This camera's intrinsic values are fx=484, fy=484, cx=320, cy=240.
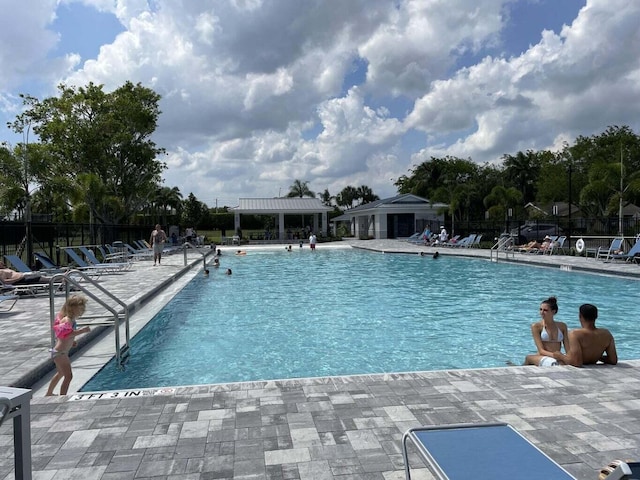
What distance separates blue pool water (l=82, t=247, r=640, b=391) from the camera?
6.78 meters

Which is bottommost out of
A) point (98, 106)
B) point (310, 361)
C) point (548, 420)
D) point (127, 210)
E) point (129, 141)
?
point (310, 361)

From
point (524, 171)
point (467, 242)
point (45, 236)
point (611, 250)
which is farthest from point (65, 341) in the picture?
point (524, 171)

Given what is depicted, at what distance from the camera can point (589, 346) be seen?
503 centimetres

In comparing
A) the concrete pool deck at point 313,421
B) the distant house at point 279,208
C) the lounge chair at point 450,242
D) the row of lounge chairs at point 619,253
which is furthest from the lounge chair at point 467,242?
the concrete pool deck at point 313,421

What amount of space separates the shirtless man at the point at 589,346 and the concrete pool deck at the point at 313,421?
17 centimetres

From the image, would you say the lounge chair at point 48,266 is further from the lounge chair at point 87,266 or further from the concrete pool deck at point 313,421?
the concrete pool deck at point 313,421

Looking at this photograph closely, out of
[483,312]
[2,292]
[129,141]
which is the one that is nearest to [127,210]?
[129,141]

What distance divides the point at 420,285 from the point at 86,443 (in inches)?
478

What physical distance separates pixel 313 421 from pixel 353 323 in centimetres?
583

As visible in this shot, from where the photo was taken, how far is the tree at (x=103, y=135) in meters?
25.9

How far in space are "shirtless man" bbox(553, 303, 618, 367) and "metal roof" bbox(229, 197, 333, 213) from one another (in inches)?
1301

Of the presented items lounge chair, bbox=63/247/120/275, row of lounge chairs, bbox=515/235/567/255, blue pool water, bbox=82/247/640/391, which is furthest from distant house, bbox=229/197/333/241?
lounge chair, bbox=63/247/120/275

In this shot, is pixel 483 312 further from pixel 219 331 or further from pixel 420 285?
pixel 219 331

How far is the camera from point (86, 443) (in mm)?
3322
